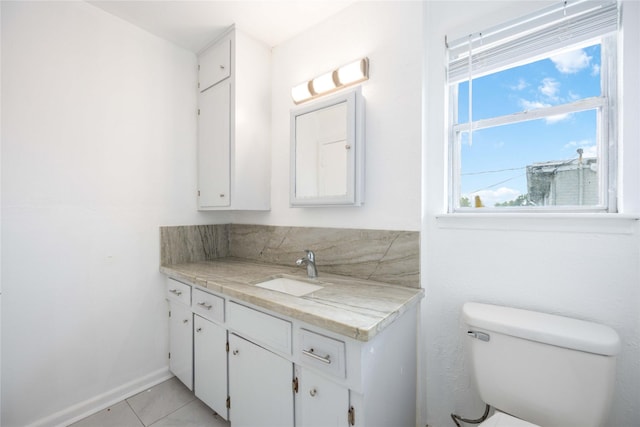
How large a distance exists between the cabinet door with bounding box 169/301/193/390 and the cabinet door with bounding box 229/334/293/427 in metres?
0.47

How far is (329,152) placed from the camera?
160cm

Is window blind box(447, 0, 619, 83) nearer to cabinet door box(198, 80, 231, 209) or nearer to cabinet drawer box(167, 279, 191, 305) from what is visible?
cabinet door box(198, 80, 231, 209)

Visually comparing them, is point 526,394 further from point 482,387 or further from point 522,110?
point 522,110

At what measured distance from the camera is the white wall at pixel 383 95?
4.49 ft

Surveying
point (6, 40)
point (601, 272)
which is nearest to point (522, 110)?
point (601, 272)

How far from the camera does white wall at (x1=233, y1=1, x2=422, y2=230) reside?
137 cm

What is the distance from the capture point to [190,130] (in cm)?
208

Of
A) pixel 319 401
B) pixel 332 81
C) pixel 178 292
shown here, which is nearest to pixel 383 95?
pixel 332 81

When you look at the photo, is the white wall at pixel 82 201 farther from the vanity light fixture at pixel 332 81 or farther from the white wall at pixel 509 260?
the white wall at pixel 509 260

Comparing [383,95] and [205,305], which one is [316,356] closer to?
[205,305]

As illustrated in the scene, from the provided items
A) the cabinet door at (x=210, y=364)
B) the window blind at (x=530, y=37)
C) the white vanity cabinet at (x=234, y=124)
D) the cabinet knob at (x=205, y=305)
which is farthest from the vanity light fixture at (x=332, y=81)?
the cabinet door at (x=210, y=364)

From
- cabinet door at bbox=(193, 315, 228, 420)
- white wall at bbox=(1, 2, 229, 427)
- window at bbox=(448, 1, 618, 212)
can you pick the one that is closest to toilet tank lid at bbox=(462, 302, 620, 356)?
window at bbox=(448, 1, 618, 212)

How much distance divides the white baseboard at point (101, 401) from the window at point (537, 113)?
7.51ft

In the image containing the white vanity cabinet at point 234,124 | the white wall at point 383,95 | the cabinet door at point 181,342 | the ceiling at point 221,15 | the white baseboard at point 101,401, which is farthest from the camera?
the white vanity cabinet at point 234,124
